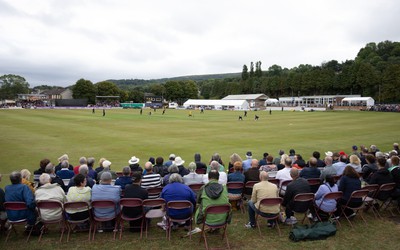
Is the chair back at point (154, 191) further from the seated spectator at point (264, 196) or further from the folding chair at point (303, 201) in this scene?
the folding chair at point (303, 201)

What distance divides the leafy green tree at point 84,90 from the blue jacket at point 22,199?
5319 inches

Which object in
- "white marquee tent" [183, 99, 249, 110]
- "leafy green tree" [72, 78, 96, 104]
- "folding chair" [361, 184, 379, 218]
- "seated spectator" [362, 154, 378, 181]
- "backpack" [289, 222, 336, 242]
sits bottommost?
"backpack" [289, 222, 336, 242]

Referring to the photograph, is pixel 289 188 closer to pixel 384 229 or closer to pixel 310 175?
pixel 310 175

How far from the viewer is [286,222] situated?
7688 millimetres

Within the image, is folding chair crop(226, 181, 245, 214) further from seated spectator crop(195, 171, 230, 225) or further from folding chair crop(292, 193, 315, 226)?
folding chair crop(292, 193, 315, 226)

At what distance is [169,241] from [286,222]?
10.6 ft

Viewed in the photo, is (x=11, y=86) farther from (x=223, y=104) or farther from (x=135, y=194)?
(x=135, y=194)

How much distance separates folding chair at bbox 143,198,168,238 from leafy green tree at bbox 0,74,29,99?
168704mm

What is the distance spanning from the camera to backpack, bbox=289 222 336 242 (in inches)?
264

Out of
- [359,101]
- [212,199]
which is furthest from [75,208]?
[359,101]

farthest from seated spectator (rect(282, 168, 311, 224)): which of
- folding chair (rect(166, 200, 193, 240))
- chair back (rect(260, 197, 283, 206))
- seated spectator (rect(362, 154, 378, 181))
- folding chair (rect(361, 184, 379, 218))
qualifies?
seated spectator (rect(362, 154, 378, 181))

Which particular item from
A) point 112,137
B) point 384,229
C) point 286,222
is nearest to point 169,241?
point 286,222

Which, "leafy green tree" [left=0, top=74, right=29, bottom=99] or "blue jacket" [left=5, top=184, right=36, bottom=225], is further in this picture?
"leafy green tree" [left=0, top=74, right=29, bottom=99]

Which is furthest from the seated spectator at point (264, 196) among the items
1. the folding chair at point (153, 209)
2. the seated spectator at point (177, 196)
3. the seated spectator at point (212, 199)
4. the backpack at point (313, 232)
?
the folding chair at point (153, 209)
